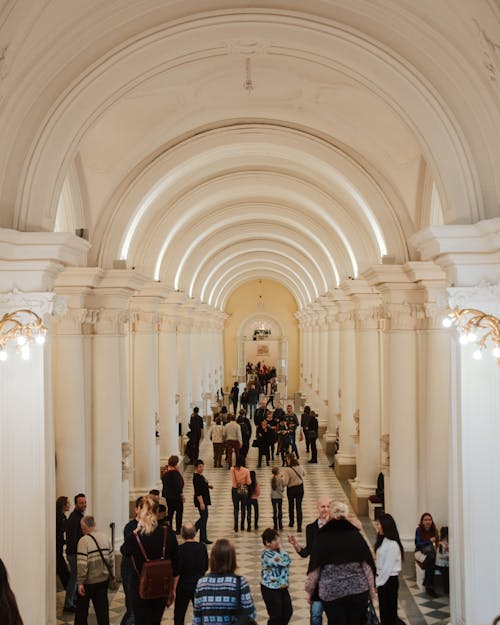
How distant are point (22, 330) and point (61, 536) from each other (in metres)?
3.79

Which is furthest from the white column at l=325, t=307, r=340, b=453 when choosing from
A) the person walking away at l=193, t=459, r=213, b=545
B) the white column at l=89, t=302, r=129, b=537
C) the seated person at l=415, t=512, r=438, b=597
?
the seated person at l=415, t=512, r=438, b=597

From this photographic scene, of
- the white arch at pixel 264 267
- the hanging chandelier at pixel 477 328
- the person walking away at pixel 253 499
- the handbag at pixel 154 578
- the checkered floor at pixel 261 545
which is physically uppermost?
the white arch at pixel 264 267

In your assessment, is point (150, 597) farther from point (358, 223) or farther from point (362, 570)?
point (358, 223)

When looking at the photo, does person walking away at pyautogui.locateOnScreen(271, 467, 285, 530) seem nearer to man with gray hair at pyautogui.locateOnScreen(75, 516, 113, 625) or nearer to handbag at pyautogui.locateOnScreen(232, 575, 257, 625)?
man with gray hair at pyautogui.locateOnScreen(75, 516, 113, 625)

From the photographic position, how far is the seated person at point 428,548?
1005cm

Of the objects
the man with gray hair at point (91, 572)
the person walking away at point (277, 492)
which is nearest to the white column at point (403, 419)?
the person walking away at point (277, 492)

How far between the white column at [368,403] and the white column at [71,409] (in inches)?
238

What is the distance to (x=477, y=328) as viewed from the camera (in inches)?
289

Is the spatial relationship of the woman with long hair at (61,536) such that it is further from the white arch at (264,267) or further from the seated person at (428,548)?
the white arch at (264,267)

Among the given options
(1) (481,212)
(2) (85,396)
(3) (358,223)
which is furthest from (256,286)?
(1) (481,212)

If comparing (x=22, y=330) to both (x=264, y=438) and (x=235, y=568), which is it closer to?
(x=235, y=568)

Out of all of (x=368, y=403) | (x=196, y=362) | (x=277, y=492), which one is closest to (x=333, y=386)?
(x=196, y=362)

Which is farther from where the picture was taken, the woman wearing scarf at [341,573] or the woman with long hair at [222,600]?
the woman wearing scarf at [341,573]

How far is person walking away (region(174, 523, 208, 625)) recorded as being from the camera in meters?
7.40
